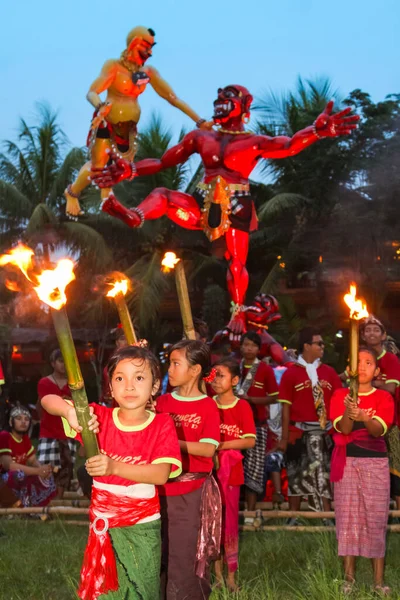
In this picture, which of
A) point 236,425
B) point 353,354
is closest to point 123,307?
point 353,354

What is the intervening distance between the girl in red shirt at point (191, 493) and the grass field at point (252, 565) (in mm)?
155

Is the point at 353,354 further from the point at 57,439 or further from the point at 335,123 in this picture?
the point at 57,439

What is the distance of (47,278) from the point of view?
2051 mm

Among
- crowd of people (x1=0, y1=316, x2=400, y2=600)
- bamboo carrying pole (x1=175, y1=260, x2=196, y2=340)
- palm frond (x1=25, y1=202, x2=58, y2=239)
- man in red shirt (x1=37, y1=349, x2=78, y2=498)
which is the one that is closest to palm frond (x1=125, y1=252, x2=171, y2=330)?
palm frond (x1=25, y1=202, x2=58, y2=239)

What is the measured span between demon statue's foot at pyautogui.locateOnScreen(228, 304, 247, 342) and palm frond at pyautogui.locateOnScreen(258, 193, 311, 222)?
441 inches

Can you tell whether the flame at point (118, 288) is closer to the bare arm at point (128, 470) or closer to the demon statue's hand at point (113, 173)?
the bare arm at point (128, 470)

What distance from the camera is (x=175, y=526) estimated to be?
3.57 meters

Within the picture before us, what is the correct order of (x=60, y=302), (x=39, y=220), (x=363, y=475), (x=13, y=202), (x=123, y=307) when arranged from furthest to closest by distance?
1. (x=13, y=202)
2. (x=39, y=220)
3. (x=363, y=475)
4. (x=123, y=307)
5. (x=60, y=302)

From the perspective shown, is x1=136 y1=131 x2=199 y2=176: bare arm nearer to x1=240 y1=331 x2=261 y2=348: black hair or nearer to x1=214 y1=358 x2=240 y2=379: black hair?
x1=240 y1=331 x2=261 y2=348: black hair

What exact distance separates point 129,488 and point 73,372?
82 cm

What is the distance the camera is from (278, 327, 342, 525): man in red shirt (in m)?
6.02

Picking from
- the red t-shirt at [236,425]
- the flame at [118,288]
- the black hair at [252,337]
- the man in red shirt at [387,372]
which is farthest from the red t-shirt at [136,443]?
the black hair at [252,337]

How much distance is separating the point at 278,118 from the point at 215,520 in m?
16.3

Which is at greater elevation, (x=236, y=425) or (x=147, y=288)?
(x=147, y=288)
